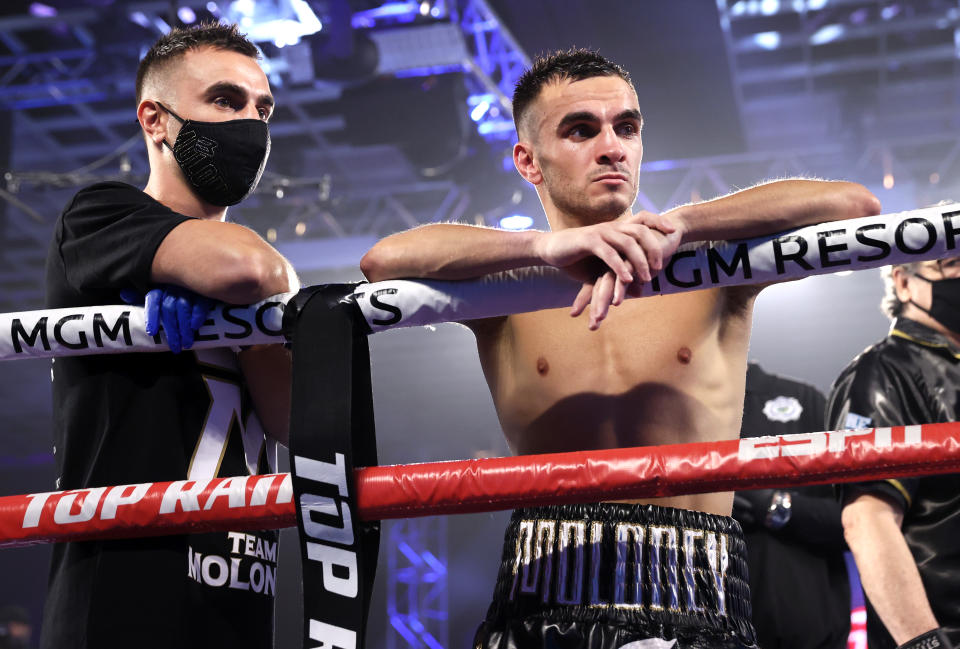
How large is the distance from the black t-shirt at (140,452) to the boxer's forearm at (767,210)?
0.84m

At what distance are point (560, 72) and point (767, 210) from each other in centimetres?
87

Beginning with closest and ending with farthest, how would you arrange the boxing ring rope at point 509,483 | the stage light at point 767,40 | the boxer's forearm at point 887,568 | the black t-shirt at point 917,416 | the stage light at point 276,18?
the boxing ring rope at point 509,483 → the boxer's forearm at point 887,568 → the black t-shirt at point 917,416 → the stage light at point 276,18 → the stage light at point 767,40

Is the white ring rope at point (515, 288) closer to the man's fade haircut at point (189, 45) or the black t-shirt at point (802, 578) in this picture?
the man's fade haircut at point (189, 45)

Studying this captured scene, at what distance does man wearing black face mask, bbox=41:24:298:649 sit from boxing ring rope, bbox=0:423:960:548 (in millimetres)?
118

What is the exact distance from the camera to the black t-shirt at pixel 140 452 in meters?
1.43

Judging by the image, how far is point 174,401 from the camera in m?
1.56

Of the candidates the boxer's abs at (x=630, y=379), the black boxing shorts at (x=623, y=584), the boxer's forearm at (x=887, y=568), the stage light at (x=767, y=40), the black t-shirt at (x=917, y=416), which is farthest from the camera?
the stage light at (x=767, y=40)

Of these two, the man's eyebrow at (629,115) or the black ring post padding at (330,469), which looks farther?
the man's eyebrow at (629,115)

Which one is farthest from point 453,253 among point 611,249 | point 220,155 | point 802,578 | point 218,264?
point 802,578

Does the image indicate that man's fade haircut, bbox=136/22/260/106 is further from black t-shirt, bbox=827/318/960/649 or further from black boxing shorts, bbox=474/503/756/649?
black t-shirt, bbox=827/318/960/649

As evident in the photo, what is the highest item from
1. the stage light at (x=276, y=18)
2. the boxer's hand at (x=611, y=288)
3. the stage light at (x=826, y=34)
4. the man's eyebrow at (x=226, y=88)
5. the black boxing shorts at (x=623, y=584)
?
the stage light at (x=826, y=34)

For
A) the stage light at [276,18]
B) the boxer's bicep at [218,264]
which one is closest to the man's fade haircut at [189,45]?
the boxer's bicep at [218,264]

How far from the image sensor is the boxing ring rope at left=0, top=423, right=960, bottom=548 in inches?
48.5

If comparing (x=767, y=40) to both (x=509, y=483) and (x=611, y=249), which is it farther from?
(x=509, y=483)
